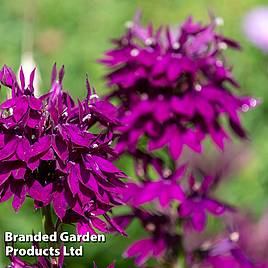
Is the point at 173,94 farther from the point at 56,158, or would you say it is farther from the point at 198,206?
the point at 56,158

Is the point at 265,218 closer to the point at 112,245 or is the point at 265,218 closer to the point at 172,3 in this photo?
the point at 112,245

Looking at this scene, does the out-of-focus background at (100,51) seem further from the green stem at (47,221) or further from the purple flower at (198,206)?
the green stem at (47,221)

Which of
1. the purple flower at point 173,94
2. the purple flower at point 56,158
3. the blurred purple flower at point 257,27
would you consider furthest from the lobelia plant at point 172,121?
the blurred purple flower at point 257,27

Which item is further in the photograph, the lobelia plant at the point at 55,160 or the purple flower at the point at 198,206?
the purple flower at the point at 198,206

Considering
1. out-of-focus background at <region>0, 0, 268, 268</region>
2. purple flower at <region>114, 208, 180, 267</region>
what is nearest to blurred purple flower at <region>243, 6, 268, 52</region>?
out-of-focus background at <region>0, 0, 268, 268</region>

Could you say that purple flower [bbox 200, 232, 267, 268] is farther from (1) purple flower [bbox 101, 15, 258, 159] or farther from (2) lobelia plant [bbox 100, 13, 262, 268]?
(1) purple flower [bbox 101, 15, 258, 159]

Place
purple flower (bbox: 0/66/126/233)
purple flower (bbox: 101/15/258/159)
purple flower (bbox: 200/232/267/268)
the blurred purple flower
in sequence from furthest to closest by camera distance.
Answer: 1. the blurred purple flower
2. purple flower (bbox: 200/232/267/268)
3. purple flower (bbox: 101/15/258/159)
4. purple flower (bbox: 0/66/126/233)
